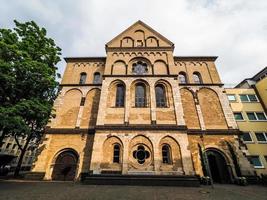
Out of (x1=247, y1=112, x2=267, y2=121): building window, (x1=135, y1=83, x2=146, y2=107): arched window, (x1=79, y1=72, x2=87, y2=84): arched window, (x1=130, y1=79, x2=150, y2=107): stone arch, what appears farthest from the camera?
(x1=247, y1=112, x2=267, y2=121): building window

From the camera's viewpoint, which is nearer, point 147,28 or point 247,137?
point 247,137

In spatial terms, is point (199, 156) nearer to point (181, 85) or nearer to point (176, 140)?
point (176, 140)

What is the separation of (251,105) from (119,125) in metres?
19.5

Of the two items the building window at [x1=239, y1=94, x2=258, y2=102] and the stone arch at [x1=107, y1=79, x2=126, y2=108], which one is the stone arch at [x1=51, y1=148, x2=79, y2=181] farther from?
the building window at [x1=239, y1=94, x2=258, y2=102]

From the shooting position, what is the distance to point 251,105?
21766 millimetres

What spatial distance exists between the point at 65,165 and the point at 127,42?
17.0m

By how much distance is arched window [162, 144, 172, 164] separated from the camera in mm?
13789

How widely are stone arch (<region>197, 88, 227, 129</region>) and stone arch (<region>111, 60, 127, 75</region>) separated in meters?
9.80

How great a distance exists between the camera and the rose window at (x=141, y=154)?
1370cm

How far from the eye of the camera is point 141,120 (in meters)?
15.4

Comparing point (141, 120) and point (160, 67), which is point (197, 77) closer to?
point (160, 67)

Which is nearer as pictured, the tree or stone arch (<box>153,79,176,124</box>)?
the tree

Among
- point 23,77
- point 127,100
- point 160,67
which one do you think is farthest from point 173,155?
point 23,77

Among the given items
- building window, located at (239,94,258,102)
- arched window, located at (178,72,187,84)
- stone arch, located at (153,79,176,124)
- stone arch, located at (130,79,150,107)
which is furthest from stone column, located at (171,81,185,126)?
building window, located at (239,94,258,102)
